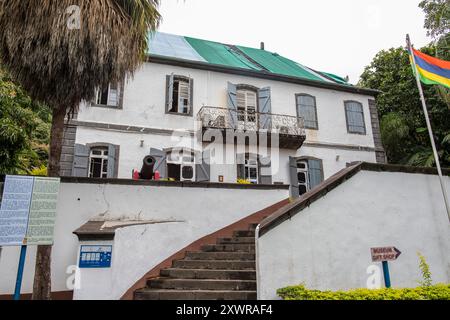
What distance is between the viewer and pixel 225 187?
7.67 metres

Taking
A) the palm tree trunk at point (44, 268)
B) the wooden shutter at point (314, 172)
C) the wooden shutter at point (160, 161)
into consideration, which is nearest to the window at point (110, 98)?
the wooden shutter at point (160, 161)

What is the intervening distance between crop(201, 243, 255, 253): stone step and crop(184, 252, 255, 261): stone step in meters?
0.21

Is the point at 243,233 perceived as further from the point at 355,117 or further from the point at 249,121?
the point at 355,117

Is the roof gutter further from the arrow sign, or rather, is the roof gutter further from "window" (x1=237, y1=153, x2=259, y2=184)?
the arrow sign

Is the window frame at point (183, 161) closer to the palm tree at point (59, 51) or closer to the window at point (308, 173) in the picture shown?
the window at point (308, 173)

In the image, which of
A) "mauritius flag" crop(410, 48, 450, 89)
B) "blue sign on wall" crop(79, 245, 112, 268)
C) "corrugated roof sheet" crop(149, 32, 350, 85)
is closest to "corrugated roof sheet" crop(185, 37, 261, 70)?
"corrugated roof sheet" crop(149, 32, 350, 85)

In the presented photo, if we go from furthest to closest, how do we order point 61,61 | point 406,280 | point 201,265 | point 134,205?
point 134,205
point 201,265
point 406,280
point 61,61

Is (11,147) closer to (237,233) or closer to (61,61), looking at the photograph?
(61,61)

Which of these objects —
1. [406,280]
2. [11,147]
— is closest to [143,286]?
[406,280]

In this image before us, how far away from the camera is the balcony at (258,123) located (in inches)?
454

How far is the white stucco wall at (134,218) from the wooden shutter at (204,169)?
332 cm

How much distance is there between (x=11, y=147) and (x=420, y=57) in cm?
1118

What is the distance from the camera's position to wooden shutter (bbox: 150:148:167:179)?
35.0 feet

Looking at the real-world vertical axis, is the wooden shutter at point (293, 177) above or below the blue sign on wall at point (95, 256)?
above
